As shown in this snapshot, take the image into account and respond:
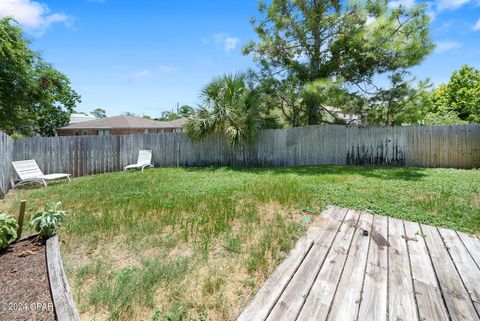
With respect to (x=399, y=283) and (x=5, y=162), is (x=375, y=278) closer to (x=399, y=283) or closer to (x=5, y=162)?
(x=399, y=283)

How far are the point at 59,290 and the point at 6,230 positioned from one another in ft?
4.26

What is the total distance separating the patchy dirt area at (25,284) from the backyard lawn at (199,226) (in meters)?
0.21

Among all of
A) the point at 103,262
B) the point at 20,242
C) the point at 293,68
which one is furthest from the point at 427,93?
the point at 20,242

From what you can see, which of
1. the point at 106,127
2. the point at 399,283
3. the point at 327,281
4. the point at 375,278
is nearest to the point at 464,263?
the point at 399,283

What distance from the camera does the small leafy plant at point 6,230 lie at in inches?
99.7

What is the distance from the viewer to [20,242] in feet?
9.39

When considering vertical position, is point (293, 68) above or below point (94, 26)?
below

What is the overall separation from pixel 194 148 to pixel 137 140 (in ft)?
7.64

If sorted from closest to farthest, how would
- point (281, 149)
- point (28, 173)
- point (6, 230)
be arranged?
point (6, 230), point (28, 173), point (281, 149)

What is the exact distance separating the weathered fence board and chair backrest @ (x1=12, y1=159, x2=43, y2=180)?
0.18m

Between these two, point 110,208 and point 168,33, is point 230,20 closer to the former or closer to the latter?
point 168,33

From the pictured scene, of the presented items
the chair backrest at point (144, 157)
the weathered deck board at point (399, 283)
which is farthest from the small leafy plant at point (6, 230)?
the chair backrest at point (144, 157)

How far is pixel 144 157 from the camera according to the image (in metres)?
9.37

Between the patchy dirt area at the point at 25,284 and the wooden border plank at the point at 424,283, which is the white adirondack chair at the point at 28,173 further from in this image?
the wooden border plank at the point at 424,283
